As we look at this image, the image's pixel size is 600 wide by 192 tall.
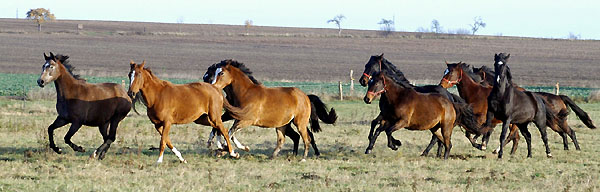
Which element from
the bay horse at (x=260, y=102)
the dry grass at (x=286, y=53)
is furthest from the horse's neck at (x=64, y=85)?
the dry grass at (x=286, y=53)

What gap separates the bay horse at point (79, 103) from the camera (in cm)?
1146

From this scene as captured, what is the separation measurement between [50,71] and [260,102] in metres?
3.17

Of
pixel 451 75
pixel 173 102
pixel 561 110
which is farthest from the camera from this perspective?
pixel 561 110

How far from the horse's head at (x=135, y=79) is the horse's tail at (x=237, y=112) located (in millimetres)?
1421

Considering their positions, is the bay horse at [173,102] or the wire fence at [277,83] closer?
the bay horse at [173,102]

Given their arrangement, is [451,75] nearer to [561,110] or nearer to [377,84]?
[377,84]

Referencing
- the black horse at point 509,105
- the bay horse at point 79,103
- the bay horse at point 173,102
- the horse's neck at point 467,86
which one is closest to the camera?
the bay horse at point 173,102

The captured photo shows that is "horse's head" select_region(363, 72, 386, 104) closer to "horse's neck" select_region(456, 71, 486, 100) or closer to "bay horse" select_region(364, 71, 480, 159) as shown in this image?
"bay horse" select_region(364, 71, 480, 159)

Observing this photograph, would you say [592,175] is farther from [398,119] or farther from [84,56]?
[84,56]

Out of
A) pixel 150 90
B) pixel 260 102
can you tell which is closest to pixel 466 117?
pixel 260 102

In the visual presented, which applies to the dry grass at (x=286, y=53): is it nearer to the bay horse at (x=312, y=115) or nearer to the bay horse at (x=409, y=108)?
the bay horse at (x=312, y=115)

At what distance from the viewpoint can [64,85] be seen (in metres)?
11.6

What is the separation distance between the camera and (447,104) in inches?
496

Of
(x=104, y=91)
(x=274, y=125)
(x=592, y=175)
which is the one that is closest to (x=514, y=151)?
(x=592, y=175)
